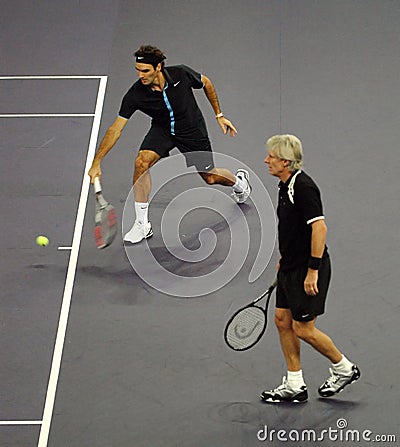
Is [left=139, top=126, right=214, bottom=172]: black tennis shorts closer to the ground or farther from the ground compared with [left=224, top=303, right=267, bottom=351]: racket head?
farther from the ground

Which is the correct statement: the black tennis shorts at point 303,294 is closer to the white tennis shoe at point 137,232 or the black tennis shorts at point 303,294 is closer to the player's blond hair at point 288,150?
the player's blond hair at point 288,150

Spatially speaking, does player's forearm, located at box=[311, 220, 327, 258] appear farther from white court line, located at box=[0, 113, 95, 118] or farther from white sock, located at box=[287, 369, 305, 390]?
white court line, located at box=[0, 113, 95, 118]

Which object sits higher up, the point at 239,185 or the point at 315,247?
the point at 239,185

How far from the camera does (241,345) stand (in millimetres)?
8086

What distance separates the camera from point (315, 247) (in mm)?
7289

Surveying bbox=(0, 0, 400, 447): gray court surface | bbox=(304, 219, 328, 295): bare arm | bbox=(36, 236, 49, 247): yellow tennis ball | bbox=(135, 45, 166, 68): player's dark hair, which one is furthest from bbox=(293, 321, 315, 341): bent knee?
bbox=(36, 236, 49, 247): yellow tennis ball

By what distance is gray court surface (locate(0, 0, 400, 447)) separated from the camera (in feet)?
26.2

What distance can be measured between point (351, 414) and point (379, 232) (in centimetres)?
268

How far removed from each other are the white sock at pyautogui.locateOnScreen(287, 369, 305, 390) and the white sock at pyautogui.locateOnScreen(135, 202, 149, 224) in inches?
110

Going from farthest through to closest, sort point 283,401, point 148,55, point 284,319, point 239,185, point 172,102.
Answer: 1. point 239,185
2. point 172,102
3. point 148,55
4. point 283,401
5. point 284,319

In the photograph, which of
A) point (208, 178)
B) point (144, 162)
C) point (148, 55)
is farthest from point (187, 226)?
point (148, 55)

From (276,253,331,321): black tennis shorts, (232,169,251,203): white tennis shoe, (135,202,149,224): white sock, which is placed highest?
(232,169,251,203): white tennis shoe

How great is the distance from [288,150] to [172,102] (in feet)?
8.54

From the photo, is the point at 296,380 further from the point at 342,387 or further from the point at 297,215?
the point at 297,215
